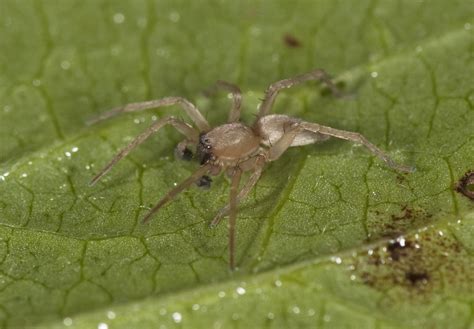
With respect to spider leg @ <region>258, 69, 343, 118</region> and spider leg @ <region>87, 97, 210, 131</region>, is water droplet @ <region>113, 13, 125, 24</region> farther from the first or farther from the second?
spider leg @ <region>258, 69, 343, 118</region>

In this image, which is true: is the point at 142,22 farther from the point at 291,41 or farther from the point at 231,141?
the point at 231,141

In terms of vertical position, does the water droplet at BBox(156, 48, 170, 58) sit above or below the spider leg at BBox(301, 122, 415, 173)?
above

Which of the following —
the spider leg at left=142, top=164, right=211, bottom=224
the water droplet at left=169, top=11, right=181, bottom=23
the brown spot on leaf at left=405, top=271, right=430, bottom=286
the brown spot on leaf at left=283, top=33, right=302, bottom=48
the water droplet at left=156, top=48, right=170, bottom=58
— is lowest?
the brown spot on leaf at left=405, top=271, right=430, bottom=286

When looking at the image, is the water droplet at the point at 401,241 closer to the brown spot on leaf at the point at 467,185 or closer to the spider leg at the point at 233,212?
the brown spot on leaf at the point at 467,185

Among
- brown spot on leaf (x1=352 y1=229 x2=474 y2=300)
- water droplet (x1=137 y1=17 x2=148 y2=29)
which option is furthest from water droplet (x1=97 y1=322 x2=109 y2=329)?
water droplet (x1=137 y1=17 x2=148 y2=29)

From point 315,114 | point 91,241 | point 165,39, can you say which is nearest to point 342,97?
point 315,114

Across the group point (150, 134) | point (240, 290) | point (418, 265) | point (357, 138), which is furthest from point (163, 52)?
point (418, 265)

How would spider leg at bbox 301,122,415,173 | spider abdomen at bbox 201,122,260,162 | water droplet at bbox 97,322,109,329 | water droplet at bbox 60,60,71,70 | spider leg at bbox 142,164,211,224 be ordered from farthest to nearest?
water droplet at bbox 60,60,71,70 < spider abdomen at bbox 201,122,260,162 < spider leg at bbox 301,122,415,173 < spider leg at bbox 142,164,211,224 < water droplet at bbox 97,322,109,329

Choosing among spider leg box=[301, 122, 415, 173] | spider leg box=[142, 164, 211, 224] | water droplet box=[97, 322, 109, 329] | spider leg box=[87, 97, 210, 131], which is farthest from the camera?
spider leg box=[87, 97, 210, 131]

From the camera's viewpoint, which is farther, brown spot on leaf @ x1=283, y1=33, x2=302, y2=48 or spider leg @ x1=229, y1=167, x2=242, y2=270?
brown spot on leaf @ x1=283, y1=33, x2=302, y2=48
